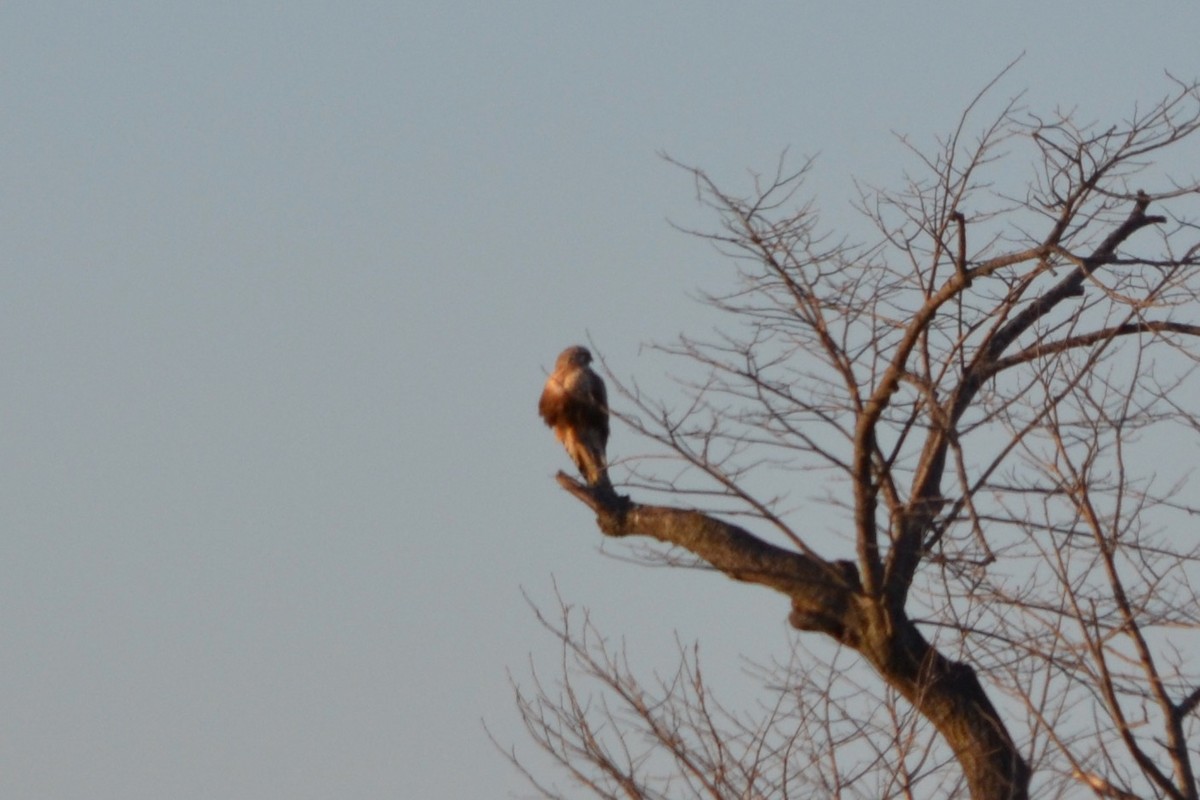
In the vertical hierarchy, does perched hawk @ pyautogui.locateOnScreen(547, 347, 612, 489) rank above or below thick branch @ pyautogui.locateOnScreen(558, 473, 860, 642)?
above

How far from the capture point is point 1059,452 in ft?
17.5

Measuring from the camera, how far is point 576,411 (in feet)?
32.5

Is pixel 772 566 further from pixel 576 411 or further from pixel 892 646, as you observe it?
pixel 576 411

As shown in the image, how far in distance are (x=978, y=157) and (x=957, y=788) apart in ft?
5.96

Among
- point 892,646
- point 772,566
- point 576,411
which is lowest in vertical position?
point 892,646

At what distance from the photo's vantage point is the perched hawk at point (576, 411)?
986 cm

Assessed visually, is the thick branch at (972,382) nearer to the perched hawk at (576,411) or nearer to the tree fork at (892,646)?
the tree fork at (892,646)

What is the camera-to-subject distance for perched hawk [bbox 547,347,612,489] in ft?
32.3

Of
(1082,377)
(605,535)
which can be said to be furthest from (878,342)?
(605,535)

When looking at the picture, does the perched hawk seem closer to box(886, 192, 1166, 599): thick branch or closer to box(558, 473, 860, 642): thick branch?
box(558, 473, 860, 642): thick branch

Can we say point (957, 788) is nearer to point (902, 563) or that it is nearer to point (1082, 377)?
point (902, 563)

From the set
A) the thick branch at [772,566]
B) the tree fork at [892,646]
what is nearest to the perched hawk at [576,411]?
the thick branch at [772,566]

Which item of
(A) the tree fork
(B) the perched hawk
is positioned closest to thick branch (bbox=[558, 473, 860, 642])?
(A) the tree fork

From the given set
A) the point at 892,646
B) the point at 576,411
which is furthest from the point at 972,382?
the point at 576,411
